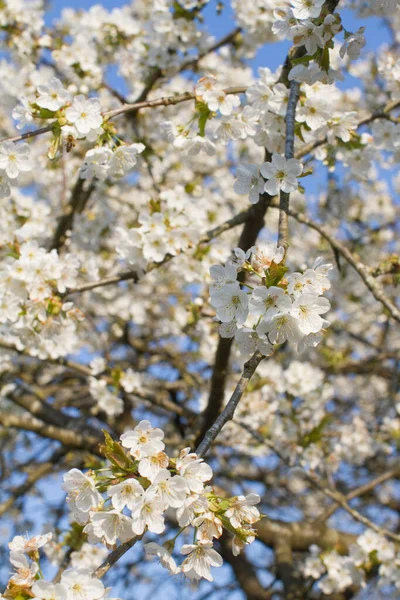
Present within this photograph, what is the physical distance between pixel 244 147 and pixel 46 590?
195 inches

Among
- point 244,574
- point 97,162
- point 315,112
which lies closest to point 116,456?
point 97,162

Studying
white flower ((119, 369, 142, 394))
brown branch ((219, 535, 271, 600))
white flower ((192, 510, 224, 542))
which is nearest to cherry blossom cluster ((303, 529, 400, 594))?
brown branch ((219, 535, 271, 600))

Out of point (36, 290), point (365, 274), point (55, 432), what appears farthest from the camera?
point (55, 432)

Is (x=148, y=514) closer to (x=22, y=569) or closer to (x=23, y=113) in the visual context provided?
(x=22, y=569)

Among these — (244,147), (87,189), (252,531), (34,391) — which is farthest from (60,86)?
(244,147)

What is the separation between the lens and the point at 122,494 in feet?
4.54

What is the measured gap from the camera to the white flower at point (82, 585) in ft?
4.14

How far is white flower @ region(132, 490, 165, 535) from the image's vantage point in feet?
4.27

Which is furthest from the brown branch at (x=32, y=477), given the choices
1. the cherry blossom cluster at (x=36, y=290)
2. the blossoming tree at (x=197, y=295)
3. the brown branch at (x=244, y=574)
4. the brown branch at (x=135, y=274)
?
the brown branch at (x=135, y=274)

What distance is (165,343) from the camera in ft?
20.3

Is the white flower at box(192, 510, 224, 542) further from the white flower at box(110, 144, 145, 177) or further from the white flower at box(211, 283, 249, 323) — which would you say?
the white flower at box(110, 144, 145, 177)

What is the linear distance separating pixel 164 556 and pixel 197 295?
2937 millimetres

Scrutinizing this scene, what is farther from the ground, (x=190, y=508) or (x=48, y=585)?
(x=190, y=508)

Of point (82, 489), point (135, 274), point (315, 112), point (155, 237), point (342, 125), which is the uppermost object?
point (342, 125)
